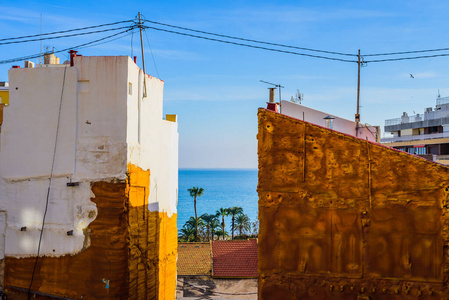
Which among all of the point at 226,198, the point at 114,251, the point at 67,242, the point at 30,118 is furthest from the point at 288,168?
the point at 226,198

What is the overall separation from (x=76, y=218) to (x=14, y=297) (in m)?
3.45

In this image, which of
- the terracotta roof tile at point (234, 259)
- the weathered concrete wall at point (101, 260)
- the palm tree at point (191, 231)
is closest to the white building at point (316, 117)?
the weathered concrete wall at point (101, 260)

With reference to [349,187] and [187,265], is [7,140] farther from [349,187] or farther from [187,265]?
[187,265]

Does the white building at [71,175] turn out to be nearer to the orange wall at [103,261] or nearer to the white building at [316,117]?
the orange wall at [103,261]

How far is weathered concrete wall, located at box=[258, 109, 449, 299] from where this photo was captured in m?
12.0

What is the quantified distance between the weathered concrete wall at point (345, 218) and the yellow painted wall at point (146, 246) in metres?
4.97

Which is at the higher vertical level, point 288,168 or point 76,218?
point 288,168

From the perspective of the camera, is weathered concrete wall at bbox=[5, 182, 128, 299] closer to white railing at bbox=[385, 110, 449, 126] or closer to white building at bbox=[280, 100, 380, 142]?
white building at bbox=[280, 100, 380, 142]

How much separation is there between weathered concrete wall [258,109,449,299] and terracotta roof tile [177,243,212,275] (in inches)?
668

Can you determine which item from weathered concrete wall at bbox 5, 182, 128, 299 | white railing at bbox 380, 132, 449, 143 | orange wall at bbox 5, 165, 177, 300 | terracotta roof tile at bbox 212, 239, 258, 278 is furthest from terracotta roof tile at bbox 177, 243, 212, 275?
white railing at bbox 380, 132, 449, 143

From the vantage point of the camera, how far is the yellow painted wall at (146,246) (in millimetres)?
15810

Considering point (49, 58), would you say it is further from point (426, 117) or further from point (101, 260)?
point (426, 117)

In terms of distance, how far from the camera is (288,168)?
12734 mm

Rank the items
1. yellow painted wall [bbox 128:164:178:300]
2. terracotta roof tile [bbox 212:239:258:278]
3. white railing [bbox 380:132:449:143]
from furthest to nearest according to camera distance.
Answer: white railing [bbox 380:132:449:143], terracotta roof tile [bbox 212:239:258:278], yellow painted wall [bbox 128:164:178:300]
